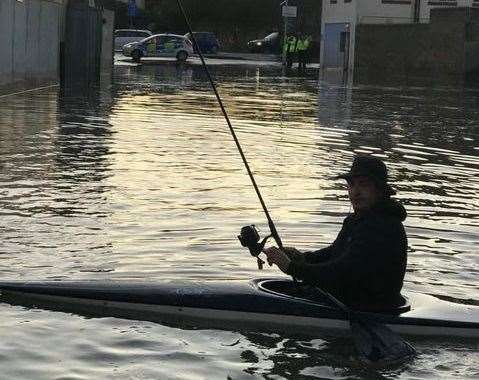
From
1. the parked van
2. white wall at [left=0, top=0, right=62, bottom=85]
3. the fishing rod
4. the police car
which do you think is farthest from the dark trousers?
the fishing rod

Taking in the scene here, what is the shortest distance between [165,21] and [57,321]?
82252mm

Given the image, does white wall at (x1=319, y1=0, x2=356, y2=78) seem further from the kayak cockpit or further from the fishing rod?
the fishing rod

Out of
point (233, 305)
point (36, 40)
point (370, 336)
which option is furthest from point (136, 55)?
point (370, 336)

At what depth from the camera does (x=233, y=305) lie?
293 inches

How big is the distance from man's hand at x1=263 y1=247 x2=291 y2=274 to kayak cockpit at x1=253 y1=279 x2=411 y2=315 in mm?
380

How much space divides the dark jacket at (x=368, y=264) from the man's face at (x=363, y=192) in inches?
1.8

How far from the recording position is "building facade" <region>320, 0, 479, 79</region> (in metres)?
61.0

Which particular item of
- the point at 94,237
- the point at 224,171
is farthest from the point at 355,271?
the point at 224,171

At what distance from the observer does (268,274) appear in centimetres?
905

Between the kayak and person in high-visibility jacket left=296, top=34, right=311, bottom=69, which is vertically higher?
person in high-visibility jacket left=296, top=34, right=311, bottom=69

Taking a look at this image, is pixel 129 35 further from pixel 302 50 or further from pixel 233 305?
pixel 233 305

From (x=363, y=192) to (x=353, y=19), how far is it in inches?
2169

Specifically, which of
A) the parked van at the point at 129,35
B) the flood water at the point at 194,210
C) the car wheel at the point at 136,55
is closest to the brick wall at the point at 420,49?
the car wheel at the point at 136,55

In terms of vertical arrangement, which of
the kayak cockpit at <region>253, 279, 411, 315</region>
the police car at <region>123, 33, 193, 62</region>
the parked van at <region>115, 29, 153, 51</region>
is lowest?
the kayak cockpit at <region>253, 279, 411, 315</region>
